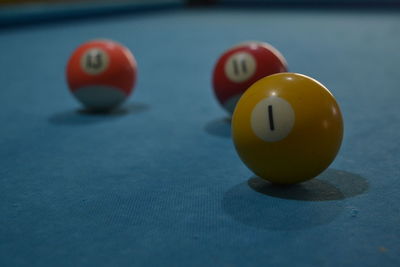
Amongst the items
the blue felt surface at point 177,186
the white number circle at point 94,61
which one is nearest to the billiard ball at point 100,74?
the white number circle at point 94,61

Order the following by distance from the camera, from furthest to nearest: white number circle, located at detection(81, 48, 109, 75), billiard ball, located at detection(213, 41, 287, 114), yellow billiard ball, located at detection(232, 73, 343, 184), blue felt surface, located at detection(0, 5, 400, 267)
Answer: white number circle, located at detection(81, 48, 109, 75) < billiard ball, located at detection(213, 41, 287, 114) < yellow billiard ball, located at detection(232, 73, 343, 184) < blue felt surface, located at detection(0, 5, 400, 267)

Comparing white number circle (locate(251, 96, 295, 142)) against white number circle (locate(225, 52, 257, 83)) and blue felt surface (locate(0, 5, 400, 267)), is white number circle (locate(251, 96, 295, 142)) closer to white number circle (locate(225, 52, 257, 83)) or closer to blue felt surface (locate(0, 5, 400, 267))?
blue felt surface (locate(0, 5, 400, 267))

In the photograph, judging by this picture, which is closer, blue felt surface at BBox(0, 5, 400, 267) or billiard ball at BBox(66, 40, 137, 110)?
blue felt surface at BBox(0, 5, 400, 267)

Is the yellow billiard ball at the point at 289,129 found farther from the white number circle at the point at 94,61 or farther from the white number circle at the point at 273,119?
the white number circle at the point at 94,61

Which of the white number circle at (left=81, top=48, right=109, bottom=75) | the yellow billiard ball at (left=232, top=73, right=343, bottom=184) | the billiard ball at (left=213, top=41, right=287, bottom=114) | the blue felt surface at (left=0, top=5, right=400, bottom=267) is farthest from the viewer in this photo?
the white number circle at (left=81, top=48, right=109, bottom=75)

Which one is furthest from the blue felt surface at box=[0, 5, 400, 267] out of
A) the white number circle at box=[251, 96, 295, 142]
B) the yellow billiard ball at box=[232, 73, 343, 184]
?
the white number circle at box=[251, 96, 295, 142]

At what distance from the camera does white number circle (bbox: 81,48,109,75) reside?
13.0 ft

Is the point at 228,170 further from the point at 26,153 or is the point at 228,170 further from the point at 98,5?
the point at 98,5

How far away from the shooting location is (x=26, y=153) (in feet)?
10.6

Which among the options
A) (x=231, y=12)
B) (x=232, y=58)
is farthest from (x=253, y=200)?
(x=231, y=12)

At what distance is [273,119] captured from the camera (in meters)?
2.42

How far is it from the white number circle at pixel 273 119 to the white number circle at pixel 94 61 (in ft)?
5.96

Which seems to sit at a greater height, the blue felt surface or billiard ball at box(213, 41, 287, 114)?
billiard ball at box(213, 41, 287, 114)

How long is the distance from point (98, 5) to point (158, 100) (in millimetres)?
7448
